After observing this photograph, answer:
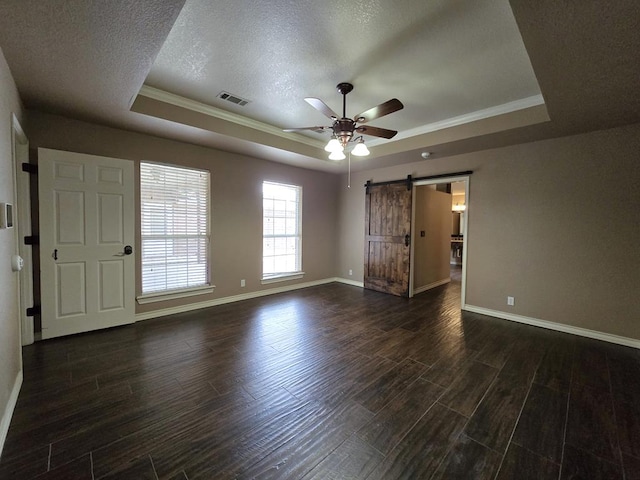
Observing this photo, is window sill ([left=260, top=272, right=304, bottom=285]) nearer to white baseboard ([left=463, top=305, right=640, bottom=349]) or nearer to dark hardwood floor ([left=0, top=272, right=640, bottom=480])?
dark hardwood floor ([left=0, top=272, right=640, bottom=480])

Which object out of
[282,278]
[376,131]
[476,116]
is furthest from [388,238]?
[376,131]

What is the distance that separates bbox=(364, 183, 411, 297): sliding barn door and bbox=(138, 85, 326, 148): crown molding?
6.21ft

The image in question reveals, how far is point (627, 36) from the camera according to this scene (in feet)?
5.72

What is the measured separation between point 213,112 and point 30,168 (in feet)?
6.75

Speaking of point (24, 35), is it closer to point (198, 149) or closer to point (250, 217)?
point (198, 149)

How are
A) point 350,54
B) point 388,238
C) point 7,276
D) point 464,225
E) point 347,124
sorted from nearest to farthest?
point 7,276
point 350,54
point 347,124
point 464,225
point 388,238

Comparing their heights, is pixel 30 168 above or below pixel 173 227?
above

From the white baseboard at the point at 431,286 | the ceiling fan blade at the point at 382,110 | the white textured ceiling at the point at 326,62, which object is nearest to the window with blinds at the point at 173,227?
the white textured ceiling at the point at 326,62

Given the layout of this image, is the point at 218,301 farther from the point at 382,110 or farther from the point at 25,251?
the point at 382,110

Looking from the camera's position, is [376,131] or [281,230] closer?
[376,131]

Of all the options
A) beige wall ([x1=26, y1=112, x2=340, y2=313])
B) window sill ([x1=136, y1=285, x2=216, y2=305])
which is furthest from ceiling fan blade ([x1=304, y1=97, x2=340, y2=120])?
window sill ([x1=136, y1=285, x2=216, y2=305])

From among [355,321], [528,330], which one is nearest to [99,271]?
[355,321]

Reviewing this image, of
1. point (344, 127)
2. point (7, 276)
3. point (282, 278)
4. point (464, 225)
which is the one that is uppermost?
point (344, 127)

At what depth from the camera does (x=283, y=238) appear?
5500 millimetres
